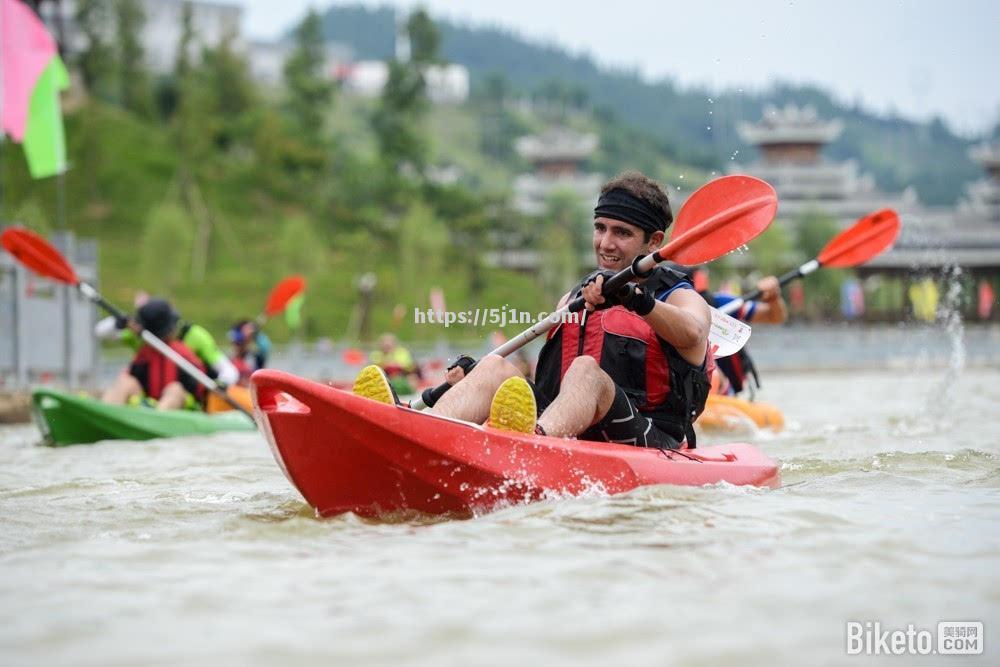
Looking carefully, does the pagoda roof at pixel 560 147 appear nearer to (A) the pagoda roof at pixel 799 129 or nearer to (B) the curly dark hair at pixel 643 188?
(A) the pagoda roof at pixel 799 129

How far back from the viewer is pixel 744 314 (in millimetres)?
9547

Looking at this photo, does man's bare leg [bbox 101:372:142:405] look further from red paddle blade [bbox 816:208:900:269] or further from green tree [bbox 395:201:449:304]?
green tree [bbox 395:201:449:304]

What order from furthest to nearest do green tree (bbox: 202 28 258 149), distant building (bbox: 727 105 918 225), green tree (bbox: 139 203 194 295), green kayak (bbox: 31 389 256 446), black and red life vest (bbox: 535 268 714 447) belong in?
distant building (bbox: 727 105 918 225) < green tree (bbox: 202 28 258 149) < green tree (bbox: 139 203 194 295) < green kayak (bbox: 31 389 256 446) < black and red life vest (bbox: 535 268 714 447)

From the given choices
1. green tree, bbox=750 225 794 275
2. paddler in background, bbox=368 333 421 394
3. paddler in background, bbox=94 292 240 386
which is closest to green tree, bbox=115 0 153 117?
green tree, bbox=750 225 794 275

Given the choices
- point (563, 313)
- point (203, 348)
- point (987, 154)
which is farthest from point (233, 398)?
point (987, 154)

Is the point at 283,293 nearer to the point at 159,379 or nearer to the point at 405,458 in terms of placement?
the point at 159,379

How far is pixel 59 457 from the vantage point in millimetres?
8312

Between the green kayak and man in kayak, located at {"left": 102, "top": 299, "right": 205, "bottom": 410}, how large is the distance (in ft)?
1.31

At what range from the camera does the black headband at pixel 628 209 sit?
5.26 m

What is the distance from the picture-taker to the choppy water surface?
10.0ft

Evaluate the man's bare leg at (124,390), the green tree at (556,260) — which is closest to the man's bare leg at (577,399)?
the man's bare leg at (124,390)

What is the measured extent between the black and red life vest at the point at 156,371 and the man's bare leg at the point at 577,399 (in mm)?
5532

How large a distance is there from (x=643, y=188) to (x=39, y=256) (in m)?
5.83

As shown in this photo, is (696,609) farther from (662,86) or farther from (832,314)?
(662,86)
